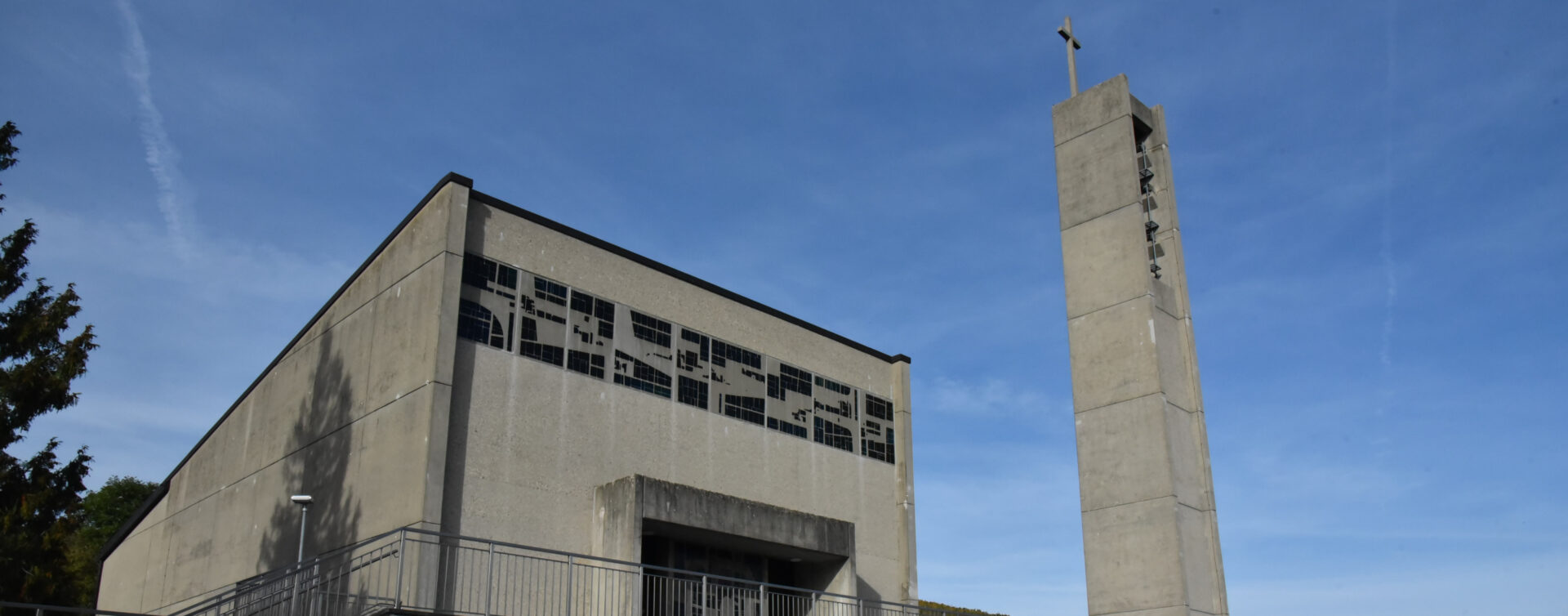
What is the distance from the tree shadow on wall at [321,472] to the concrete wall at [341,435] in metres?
0.03

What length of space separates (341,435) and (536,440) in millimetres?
3629

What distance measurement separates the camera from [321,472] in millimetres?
20828

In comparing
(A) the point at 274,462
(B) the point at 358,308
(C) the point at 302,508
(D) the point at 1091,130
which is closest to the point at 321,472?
(C) the point at 302,508

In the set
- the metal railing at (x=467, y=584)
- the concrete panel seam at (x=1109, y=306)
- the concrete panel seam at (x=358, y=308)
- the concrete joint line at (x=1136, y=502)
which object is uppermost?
the concrete panel seam at (x=358, y=308)

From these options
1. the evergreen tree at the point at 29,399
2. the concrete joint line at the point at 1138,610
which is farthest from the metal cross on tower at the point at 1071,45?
the evergreen tree at the point at 29,399

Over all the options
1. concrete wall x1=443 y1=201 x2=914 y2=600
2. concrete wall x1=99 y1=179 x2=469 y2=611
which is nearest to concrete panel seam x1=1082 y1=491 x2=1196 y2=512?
concrete wall x1=443 y1=201 x2=914 y2=600

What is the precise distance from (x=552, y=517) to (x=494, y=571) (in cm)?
152

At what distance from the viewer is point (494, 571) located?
1805 centimetres

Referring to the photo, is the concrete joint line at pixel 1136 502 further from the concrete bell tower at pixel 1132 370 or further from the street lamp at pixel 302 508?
the street lamp at pixel 302 508

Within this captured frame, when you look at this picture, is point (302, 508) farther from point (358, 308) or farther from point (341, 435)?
point (358, 308)

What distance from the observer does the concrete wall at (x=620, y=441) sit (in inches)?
741

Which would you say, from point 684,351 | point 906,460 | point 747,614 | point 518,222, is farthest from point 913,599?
point 518,222

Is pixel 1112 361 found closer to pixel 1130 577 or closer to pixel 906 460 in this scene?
pixel 1130 577

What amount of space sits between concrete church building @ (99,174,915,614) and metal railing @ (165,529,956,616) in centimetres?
7
